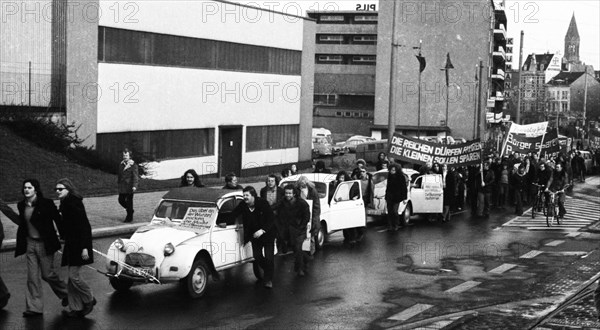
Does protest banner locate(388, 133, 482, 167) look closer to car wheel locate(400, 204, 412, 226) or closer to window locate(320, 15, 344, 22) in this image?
car wheel locate(400, 204, 412, 226)

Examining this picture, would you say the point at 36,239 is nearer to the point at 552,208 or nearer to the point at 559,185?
the point at 552,208

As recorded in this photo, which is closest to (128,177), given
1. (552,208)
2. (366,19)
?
(552,208)

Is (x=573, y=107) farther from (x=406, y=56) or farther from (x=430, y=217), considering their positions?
(x=430, y=217)

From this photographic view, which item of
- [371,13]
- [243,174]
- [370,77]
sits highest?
[371,13]

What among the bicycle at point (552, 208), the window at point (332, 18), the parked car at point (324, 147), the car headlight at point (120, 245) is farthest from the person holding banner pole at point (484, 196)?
the window at point (332, 18)

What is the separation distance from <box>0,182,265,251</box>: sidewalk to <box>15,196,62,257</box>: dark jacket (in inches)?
224

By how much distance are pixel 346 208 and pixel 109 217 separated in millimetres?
6084

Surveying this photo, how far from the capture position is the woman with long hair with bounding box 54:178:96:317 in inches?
440

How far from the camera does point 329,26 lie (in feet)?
355

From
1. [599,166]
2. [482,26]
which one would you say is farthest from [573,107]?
[599,166]

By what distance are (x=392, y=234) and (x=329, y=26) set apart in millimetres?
88415

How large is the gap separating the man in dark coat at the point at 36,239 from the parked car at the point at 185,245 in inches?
58.1

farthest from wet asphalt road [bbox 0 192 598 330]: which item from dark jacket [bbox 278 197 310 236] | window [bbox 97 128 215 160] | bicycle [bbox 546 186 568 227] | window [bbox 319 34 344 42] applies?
window [bbox 319 34 344 42]

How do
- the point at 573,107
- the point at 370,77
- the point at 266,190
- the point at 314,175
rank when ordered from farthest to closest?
the point at 573,107 < the point at 370,77 < the point at 314,175 < the point at 266,190
